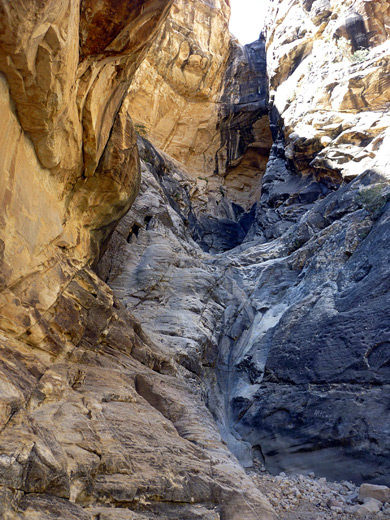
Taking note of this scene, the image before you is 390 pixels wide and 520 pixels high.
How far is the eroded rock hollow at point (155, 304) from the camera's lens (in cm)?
519

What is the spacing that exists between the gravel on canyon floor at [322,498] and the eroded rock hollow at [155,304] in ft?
2.14

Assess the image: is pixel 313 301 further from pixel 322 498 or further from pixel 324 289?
pixel 322 498

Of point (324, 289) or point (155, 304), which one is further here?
point (155, 304)

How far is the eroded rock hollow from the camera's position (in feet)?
17.0

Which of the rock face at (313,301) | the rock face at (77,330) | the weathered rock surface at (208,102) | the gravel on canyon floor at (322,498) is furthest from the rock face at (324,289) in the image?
the weathered rock surface at (208,102)

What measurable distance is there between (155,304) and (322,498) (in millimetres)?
7219

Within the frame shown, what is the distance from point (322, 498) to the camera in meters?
8.09

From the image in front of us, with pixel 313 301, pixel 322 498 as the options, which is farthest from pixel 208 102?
pixel 322 498

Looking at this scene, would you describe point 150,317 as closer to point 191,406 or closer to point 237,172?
point 191,406

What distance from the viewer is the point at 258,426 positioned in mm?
11266

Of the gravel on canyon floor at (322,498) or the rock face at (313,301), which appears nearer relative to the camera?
the gravel on canyon floor at (322,498)

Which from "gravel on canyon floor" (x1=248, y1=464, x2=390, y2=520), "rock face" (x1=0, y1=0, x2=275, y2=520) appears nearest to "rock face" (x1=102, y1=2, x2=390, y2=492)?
"gravel on canyon floor" (x1=248, y1=464, x2=390, y2=520)

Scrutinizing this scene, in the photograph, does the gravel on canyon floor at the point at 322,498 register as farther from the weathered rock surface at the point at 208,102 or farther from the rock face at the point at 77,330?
the weathered rock surface at the point at 208,102

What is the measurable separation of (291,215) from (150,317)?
1410 centimetres
